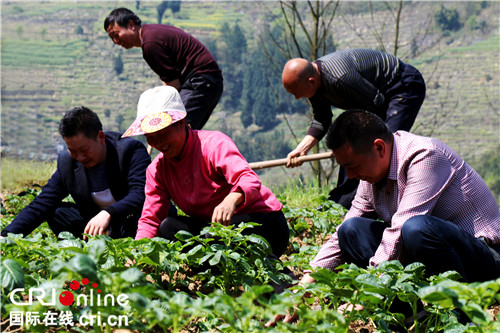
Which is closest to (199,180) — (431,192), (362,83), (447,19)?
(431,192)

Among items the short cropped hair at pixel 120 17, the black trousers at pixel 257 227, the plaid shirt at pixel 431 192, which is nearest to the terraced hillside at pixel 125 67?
the short cropped hair at pixel 120 17

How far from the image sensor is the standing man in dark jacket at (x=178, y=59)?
186 inches

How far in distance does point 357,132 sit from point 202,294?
3.16ft

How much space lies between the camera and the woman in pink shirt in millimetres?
2857

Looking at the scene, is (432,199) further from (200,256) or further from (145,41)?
(145,41)

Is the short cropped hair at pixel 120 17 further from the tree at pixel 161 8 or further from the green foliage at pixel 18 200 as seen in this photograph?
the tree at pixel 161 8

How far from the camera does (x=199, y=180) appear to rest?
306 centimetres

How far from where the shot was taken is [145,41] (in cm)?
472

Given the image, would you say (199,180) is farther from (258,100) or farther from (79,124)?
(258,100)

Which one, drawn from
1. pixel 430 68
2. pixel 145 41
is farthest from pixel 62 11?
pixel 145 41

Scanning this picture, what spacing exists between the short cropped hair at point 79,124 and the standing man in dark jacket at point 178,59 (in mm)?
1402

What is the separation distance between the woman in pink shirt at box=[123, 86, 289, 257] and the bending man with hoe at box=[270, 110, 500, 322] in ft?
1.63

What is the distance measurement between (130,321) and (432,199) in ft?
4.47

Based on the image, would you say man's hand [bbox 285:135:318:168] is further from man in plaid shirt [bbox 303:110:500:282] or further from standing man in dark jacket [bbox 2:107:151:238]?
man in plaid shirt [bbox 303:110:500:282]
